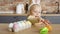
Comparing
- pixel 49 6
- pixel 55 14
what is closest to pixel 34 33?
pixel 55 14

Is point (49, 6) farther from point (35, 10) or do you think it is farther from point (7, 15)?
point (35, 10)

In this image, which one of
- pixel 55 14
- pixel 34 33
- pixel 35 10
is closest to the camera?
pixel 34 33

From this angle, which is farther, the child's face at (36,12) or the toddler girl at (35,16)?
the child's face at (36,12)

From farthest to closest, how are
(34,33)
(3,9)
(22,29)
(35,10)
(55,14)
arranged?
(3,9), (55,14), (35,10), (22,29), (34,33)

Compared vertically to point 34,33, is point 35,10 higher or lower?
higher

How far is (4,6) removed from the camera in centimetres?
441

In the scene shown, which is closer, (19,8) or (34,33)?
(34,33)

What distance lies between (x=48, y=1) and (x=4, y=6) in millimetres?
1133

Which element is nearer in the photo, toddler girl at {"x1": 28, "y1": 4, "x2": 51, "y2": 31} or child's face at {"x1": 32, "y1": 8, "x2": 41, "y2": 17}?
toddler girl at {"x1": 28, "y1": 4, "x2": 51, "y2": 31}

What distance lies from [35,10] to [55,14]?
1.90 meters

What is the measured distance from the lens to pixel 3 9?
4.39 m

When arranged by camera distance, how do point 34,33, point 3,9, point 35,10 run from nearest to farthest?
point 34,33
point 35,10
point 3,9

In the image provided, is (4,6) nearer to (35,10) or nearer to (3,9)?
(3,9)

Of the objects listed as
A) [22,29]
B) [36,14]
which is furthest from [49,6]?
[22,29]
